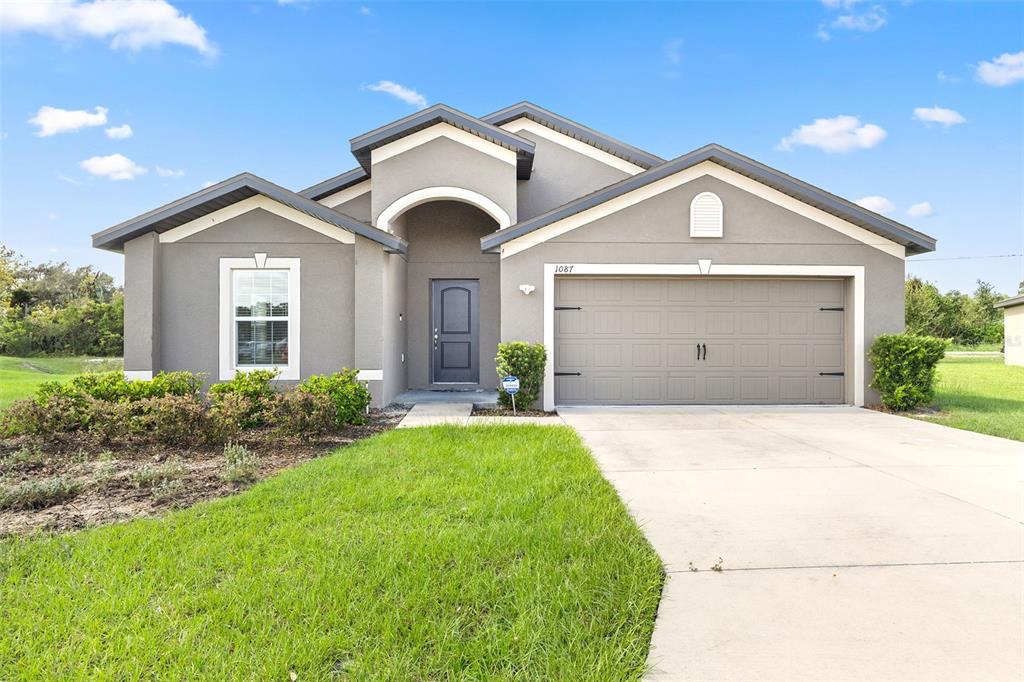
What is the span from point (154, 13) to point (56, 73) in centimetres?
571

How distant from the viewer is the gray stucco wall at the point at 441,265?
42.5 feet

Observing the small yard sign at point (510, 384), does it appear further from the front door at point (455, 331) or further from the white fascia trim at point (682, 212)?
the front door at point (455, 331)

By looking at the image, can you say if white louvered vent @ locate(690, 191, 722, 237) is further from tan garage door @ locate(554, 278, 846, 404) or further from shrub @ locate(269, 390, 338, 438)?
shrub @ locate(269, 390, 338, 438)

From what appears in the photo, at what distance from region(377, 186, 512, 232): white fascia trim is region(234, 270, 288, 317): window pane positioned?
2103 millimetres

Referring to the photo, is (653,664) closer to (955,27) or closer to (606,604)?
(606,604)

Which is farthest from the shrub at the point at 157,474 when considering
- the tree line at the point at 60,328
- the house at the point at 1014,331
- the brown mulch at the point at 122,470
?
the house at the point at 1014,331

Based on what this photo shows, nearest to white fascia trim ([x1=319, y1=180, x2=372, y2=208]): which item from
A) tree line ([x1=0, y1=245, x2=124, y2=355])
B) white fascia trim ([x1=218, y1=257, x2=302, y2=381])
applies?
white fascia trim ([x1=218, y1=257, x2=302, y2=381])

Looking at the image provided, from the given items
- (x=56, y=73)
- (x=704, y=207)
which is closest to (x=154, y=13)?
(x=56, y=73)

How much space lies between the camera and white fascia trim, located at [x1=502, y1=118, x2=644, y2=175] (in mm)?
13680

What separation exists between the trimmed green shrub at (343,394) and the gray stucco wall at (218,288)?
2450mm

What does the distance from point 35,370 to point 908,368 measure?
25.2 meters

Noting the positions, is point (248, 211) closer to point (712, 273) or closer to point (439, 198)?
point (439, 198)

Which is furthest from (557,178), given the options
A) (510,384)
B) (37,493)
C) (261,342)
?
(37,493)

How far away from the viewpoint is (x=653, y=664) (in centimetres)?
246
